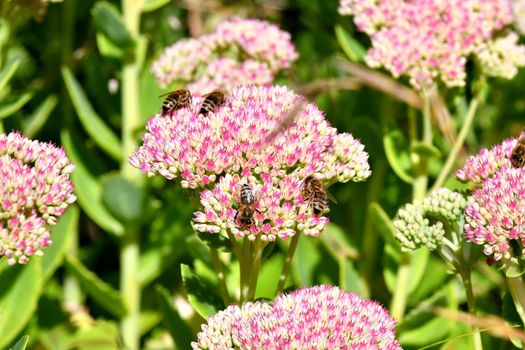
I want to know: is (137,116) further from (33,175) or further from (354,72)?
(354,72)

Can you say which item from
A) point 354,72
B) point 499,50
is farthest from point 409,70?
point 354,72

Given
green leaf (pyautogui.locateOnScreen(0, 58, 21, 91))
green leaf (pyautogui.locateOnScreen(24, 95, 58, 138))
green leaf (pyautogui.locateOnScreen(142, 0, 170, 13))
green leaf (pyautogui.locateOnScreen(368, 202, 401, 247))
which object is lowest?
green leaf (pyautogui.locateOnScreen(24, 95, 58, 138))

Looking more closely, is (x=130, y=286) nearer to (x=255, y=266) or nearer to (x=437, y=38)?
(x=255, y=266)

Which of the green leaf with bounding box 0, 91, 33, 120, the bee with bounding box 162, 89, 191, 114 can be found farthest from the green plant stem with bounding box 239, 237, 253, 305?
the green leaf with bounding box 0, 91, 33, 120

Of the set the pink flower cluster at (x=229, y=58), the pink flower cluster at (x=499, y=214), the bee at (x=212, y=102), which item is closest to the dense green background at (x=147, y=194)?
the pink flower cluster at (x=229, y=58)

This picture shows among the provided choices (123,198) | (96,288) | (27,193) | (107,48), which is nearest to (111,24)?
(107,48)

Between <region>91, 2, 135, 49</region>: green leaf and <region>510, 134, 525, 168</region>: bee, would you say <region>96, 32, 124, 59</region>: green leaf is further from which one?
<region>510, 134, 525, 168</region>: bee
